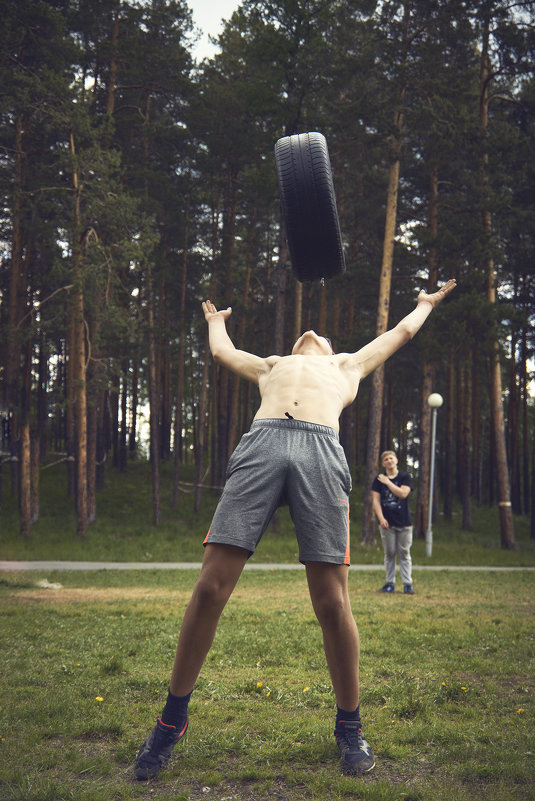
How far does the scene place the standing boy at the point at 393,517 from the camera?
33.9 ft

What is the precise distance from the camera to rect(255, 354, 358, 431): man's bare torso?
3.72 meters

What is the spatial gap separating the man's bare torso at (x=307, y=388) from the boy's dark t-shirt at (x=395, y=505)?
21.6 feet

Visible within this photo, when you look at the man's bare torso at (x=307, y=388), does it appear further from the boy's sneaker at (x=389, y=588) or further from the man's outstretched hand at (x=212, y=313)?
the boy's sneaker at (x=389, y=588)

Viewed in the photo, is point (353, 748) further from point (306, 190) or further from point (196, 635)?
point (306, 190)

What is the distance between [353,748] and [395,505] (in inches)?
283

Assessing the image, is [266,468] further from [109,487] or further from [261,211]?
[109,487]

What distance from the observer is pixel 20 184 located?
19.6m

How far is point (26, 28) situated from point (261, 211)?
11.4 meters

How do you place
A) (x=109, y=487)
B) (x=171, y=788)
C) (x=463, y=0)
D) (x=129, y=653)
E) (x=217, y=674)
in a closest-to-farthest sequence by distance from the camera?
1. (x=171, y=788)
2. (x=217, y=674)
3. (x=129, y=653)
4. (x=463, y=0)
5. (x=109, y=487)

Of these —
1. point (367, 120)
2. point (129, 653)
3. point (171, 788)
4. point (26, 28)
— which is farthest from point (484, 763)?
point (26, 28)

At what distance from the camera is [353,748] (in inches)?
134

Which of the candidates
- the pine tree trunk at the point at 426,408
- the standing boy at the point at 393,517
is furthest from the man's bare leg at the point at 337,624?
the pine tree trunk at the point at 426,408

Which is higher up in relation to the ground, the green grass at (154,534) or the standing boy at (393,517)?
the standing boy at (393,517)

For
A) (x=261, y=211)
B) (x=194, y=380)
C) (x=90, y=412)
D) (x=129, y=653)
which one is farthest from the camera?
(x=194, y=380)
